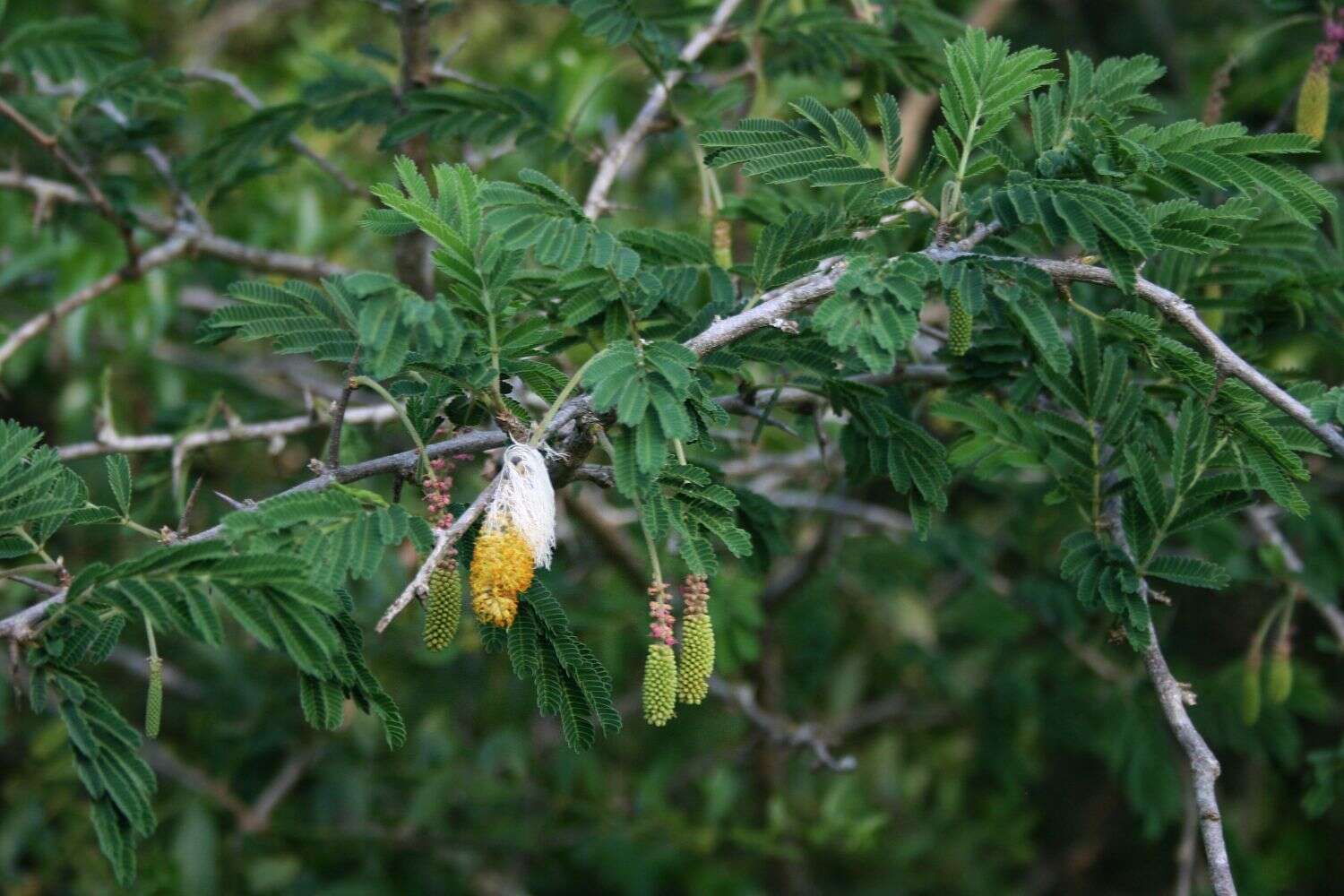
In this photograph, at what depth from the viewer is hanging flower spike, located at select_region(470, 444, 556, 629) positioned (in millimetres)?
1622

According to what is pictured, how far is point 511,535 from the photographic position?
5.35ft

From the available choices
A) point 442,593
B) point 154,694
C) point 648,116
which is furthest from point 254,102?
point 442,593

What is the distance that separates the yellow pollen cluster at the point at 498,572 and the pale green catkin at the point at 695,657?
0.26 metres

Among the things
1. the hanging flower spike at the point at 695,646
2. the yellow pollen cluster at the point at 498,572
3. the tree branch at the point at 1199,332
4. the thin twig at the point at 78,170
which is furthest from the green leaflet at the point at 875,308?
the thin twig at the point at 78,170

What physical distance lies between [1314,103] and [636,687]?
3221 mm

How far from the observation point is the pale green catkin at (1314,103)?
2.73m

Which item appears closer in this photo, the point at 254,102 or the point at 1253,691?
the point at 1253,691

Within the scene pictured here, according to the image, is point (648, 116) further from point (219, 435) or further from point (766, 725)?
point (766, 725)

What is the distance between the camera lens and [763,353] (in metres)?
2.06

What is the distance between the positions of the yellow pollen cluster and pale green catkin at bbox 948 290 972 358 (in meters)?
0.75

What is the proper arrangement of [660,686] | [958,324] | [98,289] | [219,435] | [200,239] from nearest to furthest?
1. [660,686]
2. [958,324]
3. [219,435]
4. [98,289]
5. [200,239]

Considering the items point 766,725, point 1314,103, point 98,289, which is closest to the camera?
point 1314,103

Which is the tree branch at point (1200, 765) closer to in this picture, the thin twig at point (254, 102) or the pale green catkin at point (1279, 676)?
the pale green catkin at point (1279, 676)

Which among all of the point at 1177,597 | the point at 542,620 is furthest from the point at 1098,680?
the point at 542,620
